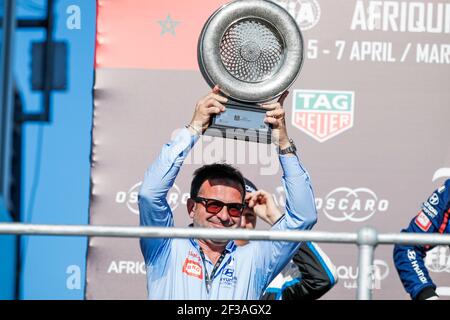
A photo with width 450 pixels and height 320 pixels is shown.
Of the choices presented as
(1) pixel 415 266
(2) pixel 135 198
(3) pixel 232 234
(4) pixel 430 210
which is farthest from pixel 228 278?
(2) pixel 135 198

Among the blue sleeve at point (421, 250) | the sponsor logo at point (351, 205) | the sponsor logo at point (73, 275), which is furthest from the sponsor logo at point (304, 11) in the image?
the sponsor logo at point (73, 275)

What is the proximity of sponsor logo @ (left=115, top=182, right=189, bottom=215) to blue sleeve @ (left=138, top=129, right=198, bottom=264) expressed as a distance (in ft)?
4.70

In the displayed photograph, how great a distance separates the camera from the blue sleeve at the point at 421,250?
12.1ft

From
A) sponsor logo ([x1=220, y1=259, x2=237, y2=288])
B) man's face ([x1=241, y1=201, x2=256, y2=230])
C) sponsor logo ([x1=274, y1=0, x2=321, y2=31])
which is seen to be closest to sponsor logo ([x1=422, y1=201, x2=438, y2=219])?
man's face ([x1=241, y1=201, x2=256, y2=230])

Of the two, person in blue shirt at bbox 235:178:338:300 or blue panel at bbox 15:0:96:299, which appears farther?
blue panel at bbox 15:0:96:299

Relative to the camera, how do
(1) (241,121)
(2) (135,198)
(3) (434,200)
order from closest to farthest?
(1) (241,121), (3) (434,200), (2) (135,198)

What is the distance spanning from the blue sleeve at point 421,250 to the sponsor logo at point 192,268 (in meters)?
0.96

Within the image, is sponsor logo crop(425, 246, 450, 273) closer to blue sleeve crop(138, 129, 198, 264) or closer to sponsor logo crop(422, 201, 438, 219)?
sponsor logo crop(422, 201, 438, 219)

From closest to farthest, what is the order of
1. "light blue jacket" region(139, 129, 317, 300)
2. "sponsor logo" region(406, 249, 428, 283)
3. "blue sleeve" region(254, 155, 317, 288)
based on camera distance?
"light blue jacket" region(139, 129, 317, 300)
"blue sleeve" region(254, 155, 317, 288)
"sponsor logo" region(406, 249, 428, 283)

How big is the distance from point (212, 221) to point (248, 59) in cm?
66

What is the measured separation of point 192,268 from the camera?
3.29 metres

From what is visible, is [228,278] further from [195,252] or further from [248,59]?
[248,59]

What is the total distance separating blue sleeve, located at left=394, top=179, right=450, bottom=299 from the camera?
Answer: 3.70 meters
